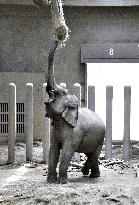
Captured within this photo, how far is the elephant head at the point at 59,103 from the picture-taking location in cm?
517

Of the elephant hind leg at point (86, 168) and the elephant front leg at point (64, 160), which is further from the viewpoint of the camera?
the elephant hind leg at point (86, 168)

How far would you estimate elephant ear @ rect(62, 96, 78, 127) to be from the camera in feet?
17.0

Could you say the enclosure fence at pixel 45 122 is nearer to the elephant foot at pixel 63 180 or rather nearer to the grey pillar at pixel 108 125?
the grey pillar at pixel 108 125

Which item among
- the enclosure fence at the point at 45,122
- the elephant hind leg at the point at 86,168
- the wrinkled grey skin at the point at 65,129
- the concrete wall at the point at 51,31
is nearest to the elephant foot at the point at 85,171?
the elephant hind leg at the point at 86,168

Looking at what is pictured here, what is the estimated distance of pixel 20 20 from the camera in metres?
9.72

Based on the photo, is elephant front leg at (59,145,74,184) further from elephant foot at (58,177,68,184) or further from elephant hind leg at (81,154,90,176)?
elephant hind leg at (81,154,90,176)

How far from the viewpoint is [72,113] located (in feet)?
17.1

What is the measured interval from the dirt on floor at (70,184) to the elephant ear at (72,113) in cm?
63

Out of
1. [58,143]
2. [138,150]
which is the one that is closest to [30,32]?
[138,150]

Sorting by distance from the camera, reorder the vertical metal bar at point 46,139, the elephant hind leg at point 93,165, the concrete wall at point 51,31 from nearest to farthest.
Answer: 1. the elephant hind leg at point 93,165
2. the vertical metal bar at point 46,139
3. the concrete wall at point 51,31

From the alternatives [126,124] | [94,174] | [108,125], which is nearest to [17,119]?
[108,125]

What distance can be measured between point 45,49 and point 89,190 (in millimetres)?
5892

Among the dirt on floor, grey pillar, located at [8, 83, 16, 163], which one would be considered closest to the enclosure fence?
grey pillar, located at [8, 83, 16, 163]

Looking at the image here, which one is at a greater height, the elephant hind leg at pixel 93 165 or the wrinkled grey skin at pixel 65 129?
the wrinkled grey skin at pixel 65 129
